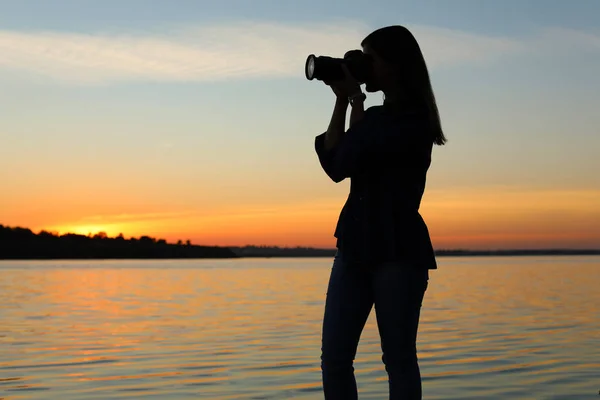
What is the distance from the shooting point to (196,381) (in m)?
8.36

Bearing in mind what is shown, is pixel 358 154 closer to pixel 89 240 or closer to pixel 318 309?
pixel 318 309

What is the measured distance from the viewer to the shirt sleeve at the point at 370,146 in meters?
3.74

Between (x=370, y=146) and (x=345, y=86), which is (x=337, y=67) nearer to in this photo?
(x=345, y=86)

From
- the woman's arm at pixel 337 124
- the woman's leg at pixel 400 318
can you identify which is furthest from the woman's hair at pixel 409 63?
the woman's leg at pixel 400 318

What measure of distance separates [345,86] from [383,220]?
59 cm

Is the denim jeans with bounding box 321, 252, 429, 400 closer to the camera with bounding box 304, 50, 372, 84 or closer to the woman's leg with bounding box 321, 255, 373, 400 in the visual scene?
the woman's leg with bounding box 321, 255, 373, 400

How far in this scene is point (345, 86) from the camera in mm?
3883

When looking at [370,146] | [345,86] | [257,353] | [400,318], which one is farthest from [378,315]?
[257,353]

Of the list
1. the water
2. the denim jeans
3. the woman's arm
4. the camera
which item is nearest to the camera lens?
the camera

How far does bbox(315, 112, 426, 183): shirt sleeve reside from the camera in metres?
3.74

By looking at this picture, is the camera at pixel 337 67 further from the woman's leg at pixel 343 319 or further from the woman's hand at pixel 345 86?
the woman's leg at pixel 343 319

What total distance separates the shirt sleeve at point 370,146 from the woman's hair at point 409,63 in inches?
5.4

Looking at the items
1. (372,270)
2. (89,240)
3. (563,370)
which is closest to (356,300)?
(372,270)

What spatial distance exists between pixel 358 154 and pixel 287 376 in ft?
17.3
